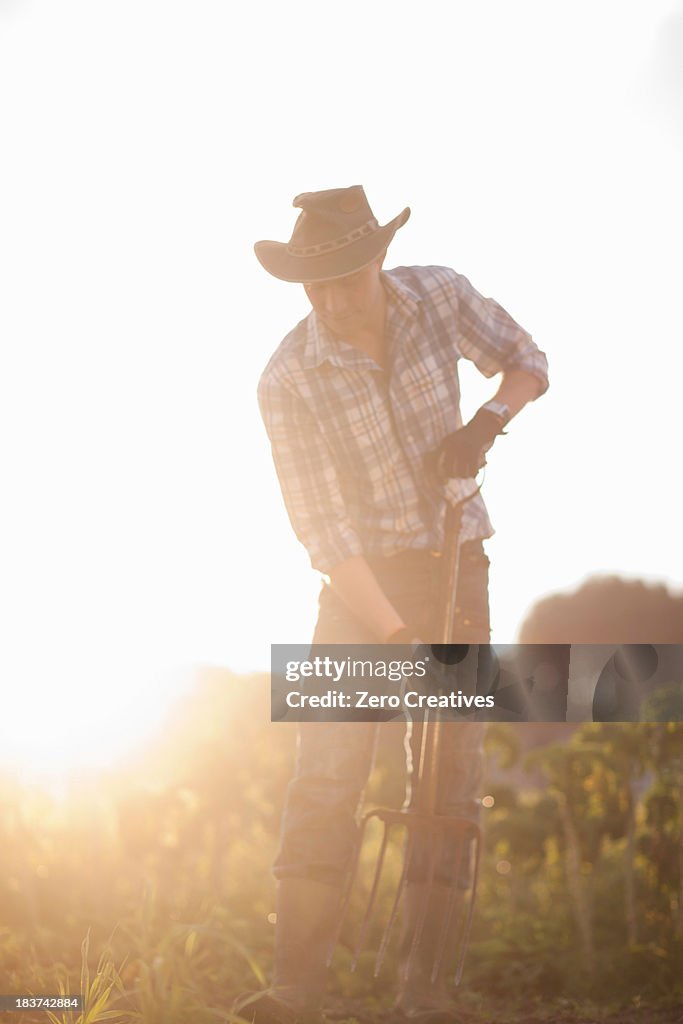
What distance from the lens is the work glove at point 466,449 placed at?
322cm

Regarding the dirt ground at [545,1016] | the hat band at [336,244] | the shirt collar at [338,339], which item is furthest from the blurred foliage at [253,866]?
the hat band at [336,244]

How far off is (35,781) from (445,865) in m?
4.02

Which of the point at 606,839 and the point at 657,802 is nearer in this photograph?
the point at 657,802

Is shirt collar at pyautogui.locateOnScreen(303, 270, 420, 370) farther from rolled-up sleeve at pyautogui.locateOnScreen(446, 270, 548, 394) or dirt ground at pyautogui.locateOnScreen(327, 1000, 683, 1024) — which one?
dirt ground at pyautogui.locateOnScreen(327, 1000, 683, 1024)

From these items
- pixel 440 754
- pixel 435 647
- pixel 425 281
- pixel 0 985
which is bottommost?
pixel 0 985

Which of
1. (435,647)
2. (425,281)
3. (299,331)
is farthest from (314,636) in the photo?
(425,281)

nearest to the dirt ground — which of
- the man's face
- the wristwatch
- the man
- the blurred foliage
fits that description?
the man

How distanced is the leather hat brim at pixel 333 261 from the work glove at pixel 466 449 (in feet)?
2.17

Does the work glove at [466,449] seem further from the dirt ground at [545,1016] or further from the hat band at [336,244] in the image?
the dirt ground at [545,1016]

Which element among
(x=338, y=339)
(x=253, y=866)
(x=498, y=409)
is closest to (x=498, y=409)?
(x=498, y=409)

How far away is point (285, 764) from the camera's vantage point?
314 inches

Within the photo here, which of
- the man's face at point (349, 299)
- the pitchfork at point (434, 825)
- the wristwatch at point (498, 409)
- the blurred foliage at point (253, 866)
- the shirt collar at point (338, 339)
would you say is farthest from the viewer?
the blurred foliage at point (253, 866)

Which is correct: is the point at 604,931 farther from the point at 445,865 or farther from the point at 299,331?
the point at 299,331

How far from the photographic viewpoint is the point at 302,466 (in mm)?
3371
